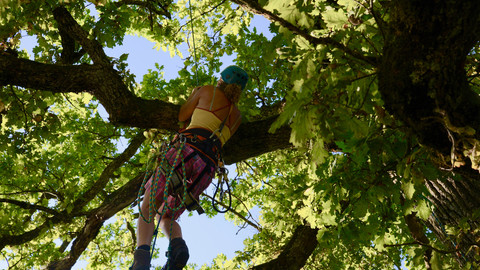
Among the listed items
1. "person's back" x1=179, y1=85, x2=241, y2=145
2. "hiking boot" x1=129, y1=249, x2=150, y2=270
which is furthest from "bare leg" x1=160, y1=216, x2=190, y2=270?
"person's back" x1=179, y1=85, x2=241, y2=145

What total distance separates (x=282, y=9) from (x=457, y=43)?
0.90 metres

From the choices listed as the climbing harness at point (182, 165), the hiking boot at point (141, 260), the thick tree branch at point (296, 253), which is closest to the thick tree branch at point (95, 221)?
the climbing harness at point (182, 165)

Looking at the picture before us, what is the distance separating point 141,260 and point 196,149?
3.89ft

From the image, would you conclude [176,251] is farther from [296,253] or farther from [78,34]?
[78,34]

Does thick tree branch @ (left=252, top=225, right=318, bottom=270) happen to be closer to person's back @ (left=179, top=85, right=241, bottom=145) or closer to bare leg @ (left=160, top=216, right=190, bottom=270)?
bare leg @ (left=160, top=216, right=190, bottom=270)

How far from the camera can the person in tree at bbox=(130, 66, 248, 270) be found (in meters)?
3.58

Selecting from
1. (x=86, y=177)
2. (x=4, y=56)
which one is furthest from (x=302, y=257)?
(x=86, y=177)

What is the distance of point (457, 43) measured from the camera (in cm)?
164

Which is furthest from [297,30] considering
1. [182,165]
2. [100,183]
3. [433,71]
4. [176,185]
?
[100,183]

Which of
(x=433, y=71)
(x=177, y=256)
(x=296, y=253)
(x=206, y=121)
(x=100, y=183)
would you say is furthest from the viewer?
(x=100, y=183)

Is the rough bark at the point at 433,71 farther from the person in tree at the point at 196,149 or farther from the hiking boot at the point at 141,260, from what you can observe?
the hiking boot at the point at 141,260

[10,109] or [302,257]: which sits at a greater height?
[10,109]

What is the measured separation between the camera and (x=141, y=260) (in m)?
3.50

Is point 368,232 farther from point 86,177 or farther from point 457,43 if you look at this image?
point 86,177
